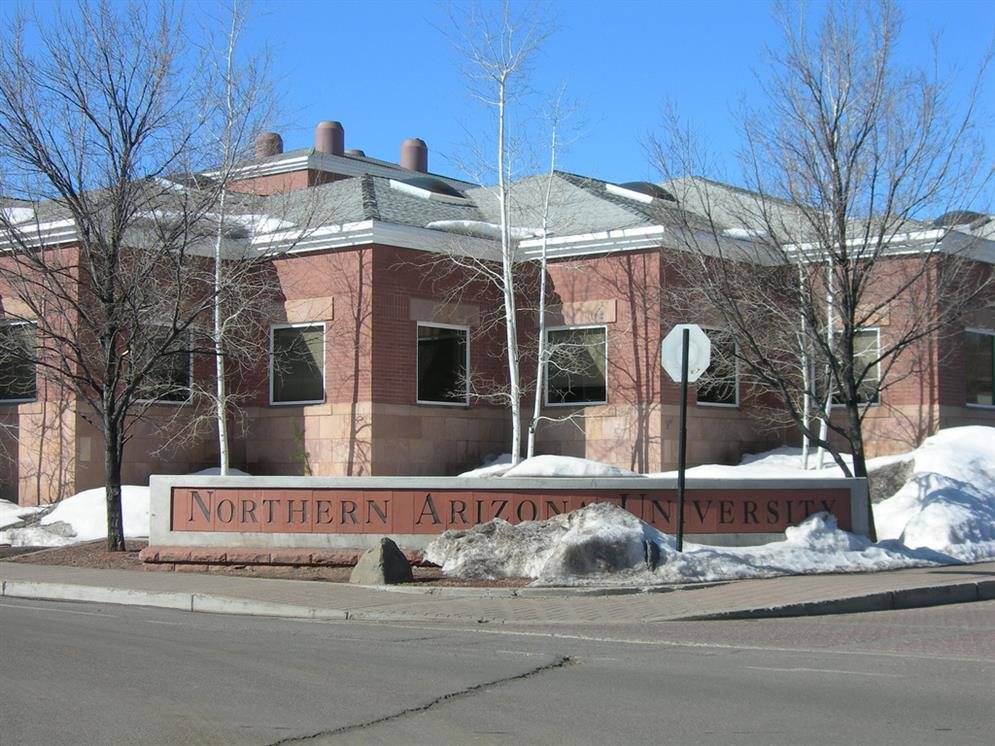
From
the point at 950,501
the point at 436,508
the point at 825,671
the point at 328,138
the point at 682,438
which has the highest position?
the point at 328,138

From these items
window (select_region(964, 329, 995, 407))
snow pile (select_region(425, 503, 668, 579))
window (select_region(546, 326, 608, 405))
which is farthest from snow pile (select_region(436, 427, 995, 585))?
window (select_region(964, 329, 995, 407))

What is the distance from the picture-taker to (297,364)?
2436cm

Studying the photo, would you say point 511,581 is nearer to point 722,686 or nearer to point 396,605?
point 396,605

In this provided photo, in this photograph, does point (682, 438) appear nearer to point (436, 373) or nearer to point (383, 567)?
point (383, 567)

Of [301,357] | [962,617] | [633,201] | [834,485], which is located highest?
[633,201]

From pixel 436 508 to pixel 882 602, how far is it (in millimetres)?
5862

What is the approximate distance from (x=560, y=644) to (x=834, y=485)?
785cm

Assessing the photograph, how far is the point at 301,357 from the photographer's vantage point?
24297 mm

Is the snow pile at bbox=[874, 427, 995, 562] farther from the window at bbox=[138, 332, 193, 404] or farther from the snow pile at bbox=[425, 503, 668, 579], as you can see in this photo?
the window at bbox=[138, 332, 193, 404]

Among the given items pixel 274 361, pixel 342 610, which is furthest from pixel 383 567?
pixel 274 361

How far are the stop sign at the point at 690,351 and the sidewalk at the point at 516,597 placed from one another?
8.98 ft

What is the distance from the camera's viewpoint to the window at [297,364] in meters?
24.0

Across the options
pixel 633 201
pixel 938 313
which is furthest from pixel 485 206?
pixel 938 313

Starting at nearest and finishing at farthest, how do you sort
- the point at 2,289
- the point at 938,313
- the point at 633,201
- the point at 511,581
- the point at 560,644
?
1. the point at 560,644
2. the point at 511,581
3. the point at 938,313
4. the point at 2,289
5. the point at 633,201
